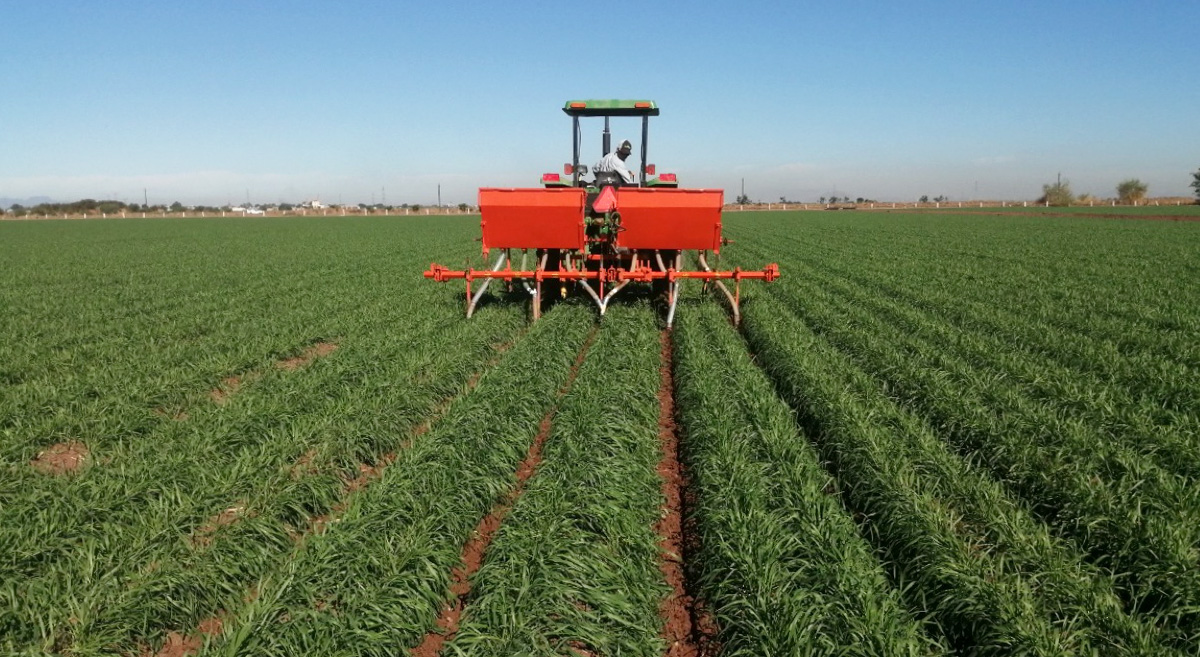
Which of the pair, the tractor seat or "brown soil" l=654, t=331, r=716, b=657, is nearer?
"brown soil" l=654, t=331, r=716, b=657

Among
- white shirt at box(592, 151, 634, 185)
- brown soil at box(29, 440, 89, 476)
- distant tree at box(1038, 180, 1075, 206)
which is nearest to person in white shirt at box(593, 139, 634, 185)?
white shirt at box(592, 151, 634, 185)

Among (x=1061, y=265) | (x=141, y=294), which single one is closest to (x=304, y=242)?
(x=141, y=294)

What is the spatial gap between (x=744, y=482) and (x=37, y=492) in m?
→ 4.51

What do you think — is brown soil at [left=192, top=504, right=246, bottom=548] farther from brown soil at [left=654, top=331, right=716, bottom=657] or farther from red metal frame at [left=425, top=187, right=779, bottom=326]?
red metal frame at [left=425, top=187, right=779, bottom=326]

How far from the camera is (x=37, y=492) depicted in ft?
14.6

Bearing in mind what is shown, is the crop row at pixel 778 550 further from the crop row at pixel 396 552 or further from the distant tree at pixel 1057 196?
the distant tree at pixel 1057 196

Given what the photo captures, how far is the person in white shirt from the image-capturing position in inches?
435

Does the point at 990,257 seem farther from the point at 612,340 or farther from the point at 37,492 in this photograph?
the point at 37,492

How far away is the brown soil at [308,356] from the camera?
829 centimetres

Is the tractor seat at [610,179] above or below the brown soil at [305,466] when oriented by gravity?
above

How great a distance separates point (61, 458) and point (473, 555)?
3595 mm

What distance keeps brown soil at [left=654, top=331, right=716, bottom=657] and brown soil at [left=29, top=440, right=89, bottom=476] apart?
13.6 feet

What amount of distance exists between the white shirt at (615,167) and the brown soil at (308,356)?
491cm

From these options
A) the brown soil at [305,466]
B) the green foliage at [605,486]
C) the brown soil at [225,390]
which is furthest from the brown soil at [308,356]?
the brown soil at [305,466]
